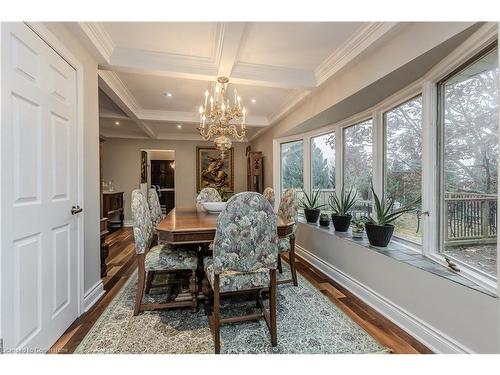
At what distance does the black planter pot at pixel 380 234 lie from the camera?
2.13m

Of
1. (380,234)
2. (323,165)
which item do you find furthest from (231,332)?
(323,165)

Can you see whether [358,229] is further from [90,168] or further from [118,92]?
→ [118,92]

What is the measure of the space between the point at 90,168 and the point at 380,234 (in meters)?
2.71

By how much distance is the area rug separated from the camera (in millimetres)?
1546

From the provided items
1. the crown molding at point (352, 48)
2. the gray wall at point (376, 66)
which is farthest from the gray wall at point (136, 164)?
the crown molding at point (352, 48)

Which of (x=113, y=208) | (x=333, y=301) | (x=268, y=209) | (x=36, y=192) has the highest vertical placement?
(x=36, y=192)

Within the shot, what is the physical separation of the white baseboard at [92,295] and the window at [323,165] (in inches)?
A: 119

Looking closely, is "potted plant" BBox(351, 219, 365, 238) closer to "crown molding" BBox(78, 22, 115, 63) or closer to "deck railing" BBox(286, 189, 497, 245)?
"deck railing" BBox(286, 189, 497, 245)

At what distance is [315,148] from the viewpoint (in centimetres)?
389

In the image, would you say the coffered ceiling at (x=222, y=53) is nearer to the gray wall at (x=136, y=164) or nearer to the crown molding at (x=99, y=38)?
the crown molding at (x=99, y=38)

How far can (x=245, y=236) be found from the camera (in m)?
1.52

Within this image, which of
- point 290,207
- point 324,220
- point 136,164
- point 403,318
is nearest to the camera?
point 403,318

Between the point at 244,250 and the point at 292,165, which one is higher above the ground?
the point at 292,165

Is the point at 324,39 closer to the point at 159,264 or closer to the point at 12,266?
the point at 159,264
